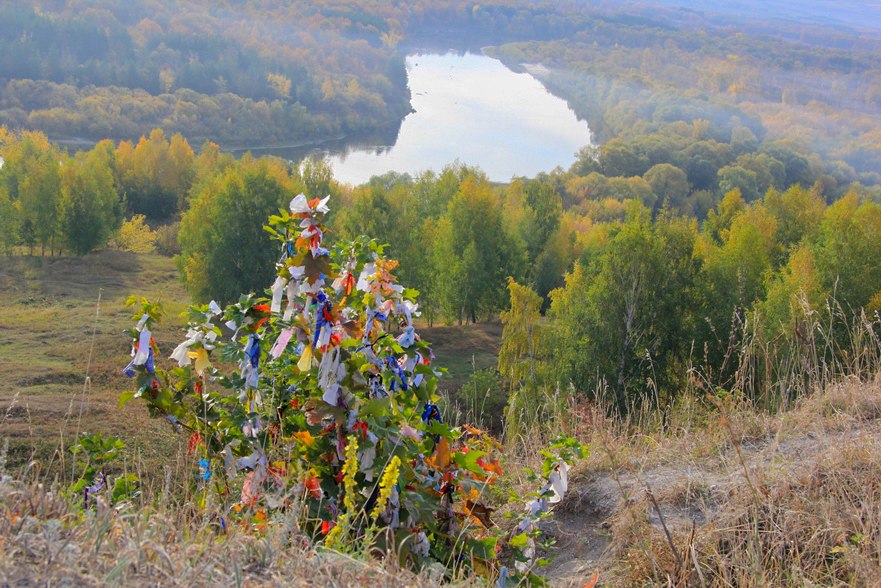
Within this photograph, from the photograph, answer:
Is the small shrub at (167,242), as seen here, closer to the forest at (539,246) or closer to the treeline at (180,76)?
the forest at (539,246)

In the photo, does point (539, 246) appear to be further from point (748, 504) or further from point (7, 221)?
point (748, 504)

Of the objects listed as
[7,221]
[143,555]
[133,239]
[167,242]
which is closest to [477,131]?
[167,242]

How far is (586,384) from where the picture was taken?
17.4 meters

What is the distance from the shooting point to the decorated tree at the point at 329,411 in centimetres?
285

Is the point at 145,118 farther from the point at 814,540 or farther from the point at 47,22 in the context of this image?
the point at 814,540

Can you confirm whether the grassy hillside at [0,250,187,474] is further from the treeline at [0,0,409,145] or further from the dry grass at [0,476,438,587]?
the treeline at [0,0,409,145]

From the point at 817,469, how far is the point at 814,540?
1.66 feet

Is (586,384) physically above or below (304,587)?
below

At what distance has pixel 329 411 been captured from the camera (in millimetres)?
2885

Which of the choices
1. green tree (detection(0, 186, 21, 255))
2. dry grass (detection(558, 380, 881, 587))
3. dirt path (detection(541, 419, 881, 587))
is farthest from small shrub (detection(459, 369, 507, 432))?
green tree (detection(0, 186, 21, 255))

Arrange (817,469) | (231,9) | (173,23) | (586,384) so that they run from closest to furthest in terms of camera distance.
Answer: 1. (817,469)
2. (586,384)
3. (173,23)
4. (231,9)

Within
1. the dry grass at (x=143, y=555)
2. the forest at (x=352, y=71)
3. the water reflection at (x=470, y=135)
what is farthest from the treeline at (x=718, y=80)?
the dry grass at (x=143, y=555)

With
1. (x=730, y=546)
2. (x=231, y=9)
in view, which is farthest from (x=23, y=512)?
(x=231, y=9)

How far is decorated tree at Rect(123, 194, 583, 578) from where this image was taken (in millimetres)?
2850
